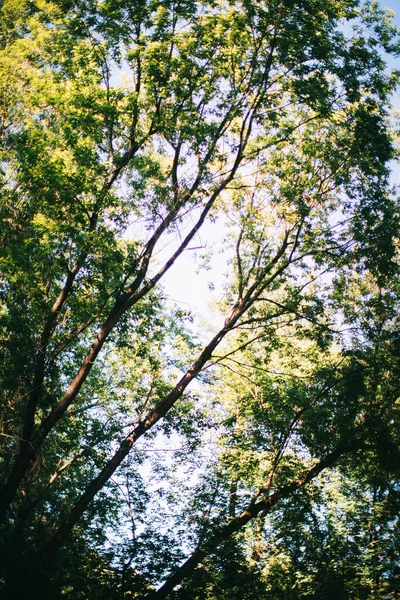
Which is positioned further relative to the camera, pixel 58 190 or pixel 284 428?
pixel 284 428

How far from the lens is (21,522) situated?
9.12 meters

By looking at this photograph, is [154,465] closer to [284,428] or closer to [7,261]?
[284,428]

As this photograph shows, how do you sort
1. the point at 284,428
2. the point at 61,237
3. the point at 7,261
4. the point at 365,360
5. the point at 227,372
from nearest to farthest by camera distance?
1. the point at 7,261
2. the point at 61,237
3. the point at 365,360
4. the point at 284,428
5. the point at 227,372

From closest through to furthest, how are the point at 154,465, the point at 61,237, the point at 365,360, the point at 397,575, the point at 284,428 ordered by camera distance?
the point at 397,575 < the point at 61,237 < the point at 365,360 < the point at 284,428 < the point at 154,465

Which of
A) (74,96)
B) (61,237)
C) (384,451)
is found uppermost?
(74,96)

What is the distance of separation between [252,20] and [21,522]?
38.7 feet

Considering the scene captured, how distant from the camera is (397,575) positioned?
7.18 metres

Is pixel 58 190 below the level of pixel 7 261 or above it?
above

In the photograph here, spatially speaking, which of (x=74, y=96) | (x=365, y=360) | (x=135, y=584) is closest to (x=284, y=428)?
(x=365, y=360)

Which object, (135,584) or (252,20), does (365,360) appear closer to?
(135,584)

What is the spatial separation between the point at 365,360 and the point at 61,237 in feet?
24.9

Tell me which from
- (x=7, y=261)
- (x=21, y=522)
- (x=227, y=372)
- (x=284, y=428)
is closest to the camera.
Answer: (x=7, y=261)

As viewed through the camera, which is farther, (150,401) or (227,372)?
(227,372)

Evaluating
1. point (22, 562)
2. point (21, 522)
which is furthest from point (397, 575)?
point (21, 522)
